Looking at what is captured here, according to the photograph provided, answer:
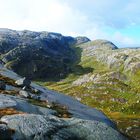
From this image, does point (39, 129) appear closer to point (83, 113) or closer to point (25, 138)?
point (25, 138)

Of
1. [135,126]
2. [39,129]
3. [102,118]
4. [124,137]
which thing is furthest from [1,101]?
[135,126]

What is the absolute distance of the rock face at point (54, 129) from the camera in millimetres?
39781

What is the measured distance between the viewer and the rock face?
39.8 meters

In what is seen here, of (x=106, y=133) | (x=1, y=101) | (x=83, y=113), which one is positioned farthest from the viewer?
(x=83, y=113)

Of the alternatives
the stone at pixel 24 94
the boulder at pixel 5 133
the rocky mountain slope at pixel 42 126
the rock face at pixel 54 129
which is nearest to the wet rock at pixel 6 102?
the rocky mountain slope at pixel 42 126

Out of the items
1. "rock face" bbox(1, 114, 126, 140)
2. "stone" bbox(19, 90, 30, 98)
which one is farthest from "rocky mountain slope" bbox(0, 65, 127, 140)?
"stone" bbox(19, 90, 30, 98)

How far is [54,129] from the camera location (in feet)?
136

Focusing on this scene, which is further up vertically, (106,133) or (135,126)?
(106,133)

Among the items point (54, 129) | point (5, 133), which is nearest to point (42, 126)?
point (54, 129)

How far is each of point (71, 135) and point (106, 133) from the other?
Result: 4.84 metres

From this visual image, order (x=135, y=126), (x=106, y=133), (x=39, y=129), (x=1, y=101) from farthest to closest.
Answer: (x=135, y=126), (x=1, y=101), (x=106, y=133), (x=39, y=129)

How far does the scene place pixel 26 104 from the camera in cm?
5500

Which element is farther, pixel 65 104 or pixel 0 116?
pixel 65 104

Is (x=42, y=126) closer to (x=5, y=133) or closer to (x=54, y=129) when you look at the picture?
(x=54, y=129)
